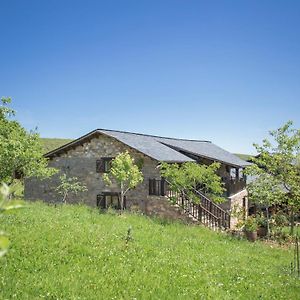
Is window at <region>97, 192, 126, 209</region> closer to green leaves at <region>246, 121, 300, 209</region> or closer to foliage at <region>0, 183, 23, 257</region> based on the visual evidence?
green leaves at <region>246, 121, 300, 209</region>

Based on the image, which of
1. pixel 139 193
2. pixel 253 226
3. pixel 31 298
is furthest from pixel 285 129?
pixel 31 298

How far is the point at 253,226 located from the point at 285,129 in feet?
26.5

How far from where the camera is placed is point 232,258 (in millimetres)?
14828

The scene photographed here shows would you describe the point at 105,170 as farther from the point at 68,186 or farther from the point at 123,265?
the point at 123,265

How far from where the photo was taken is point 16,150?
2181 centimetres

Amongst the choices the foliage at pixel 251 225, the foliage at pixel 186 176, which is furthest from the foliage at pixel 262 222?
the foliage at pixel 186 176

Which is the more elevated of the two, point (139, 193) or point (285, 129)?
point (285, 129)

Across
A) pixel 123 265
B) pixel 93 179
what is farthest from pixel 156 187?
pixel 123 265

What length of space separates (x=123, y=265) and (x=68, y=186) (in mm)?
18927

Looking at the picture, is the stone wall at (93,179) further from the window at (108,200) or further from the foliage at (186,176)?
the foliage at (186,176)

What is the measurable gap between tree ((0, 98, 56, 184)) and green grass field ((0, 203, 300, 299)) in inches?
221

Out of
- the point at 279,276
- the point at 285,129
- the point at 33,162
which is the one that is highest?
the point at 285,129

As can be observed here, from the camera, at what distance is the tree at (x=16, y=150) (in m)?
21.7

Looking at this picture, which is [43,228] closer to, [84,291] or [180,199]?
[84,291]
